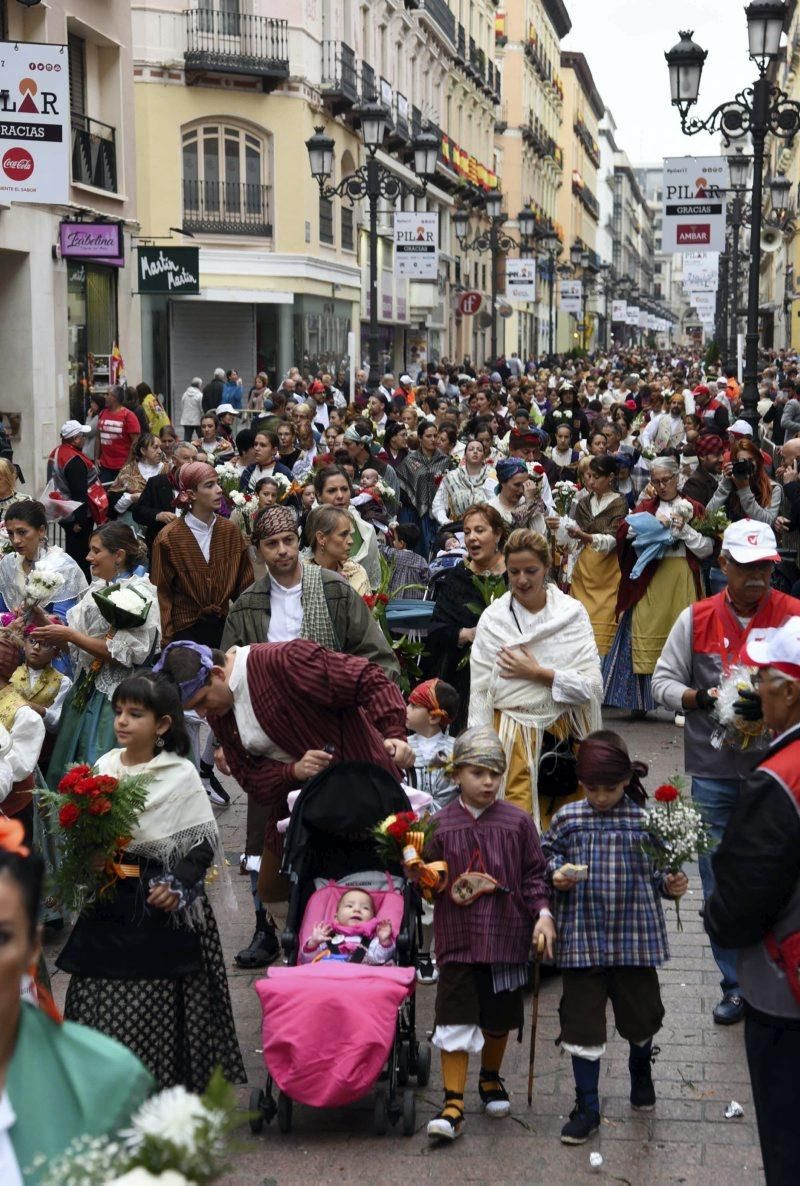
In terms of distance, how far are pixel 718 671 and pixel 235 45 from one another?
31.0 m

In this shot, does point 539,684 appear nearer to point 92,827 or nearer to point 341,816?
point 341,816

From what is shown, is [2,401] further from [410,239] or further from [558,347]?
[558,347]

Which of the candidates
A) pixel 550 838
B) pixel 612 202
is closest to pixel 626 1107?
pixel 550 838

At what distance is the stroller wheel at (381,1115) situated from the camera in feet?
17.2

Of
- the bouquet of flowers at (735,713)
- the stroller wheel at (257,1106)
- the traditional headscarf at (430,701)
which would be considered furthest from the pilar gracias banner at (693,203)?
the stroller wheel at (257,1106)

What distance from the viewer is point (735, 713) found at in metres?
5.28

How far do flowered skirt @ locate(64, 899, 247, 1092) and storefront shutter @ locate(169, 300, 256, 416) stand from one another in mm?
30859

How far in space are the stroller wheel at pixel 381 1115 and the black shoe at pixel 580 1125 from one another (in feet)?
1.87

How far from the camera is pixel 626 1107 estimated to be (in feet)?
18.1

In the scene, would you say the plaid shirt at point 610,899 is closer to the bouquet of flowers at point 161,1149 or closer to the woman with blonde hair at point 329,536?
the woman with blonde hair at point 329,536

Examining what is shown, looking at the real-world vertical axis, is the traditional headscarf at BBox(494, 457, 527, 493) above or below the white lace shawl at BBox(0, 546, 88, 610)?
above

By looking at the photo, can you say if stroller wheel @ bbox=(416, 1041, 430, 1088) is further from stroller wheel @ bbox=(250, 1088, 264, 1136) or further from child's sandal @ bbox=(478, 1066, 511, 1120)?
stroller wheel @ bbox=(250, 1088, 264, 1136)

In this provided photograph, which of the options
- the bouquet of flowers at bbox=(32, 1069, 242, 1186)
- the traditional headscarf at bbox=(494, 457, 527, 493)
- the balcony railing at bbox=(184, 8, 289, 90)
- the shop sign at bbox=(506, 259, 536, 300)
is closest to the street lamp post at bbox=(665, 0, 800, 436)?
the traditional headscarf at bbox=(494, 457, 527, 493)

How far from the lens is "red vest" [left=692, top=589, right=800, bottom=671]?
610 centimetres
